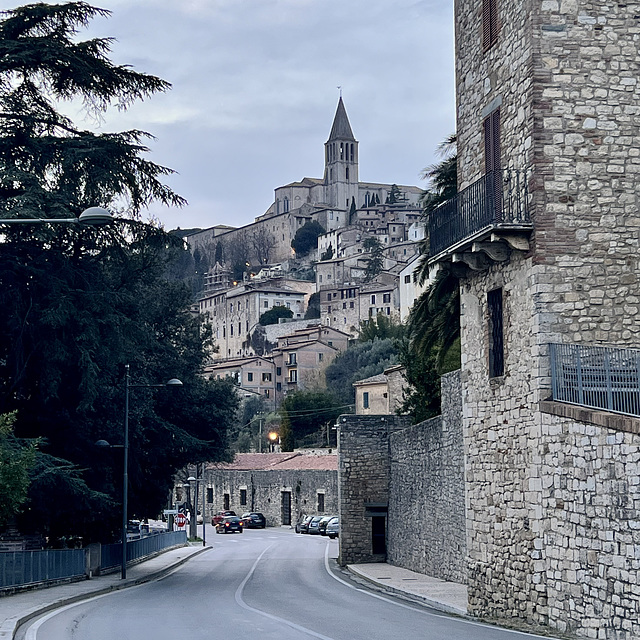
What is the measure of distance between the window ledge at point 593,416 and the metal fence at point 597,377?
0.48 ft

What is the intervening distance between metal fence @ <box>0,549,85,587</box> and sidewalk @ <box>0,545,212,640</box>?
1.28ft

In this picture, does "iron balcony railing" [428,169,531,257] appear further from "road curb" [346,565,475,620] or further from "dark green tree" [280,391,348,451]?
"dark green tree" [280,391,348,451]

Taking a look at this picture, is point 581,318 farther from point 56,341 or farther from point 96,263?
point 96,263

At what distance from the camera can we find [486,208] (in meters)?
17.7

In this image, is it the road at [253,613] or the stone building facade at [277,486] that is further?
the stone building facade at [277,486]

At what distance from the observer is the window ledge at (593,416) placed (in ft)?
44.1

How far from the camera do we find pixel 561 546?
1570 centimetres

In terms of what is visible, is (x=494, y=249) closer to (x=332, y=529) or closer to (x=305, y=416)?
(x=332, y=529)

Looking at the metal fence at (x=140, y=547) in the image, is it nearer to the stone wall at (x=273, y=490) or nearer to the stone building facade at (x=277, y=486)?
the stone building facade at (x=277, y=486)

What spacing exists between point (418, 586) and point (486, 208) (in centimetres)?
1292

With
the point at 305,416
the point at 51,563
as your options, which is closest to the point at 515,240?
the point at 51,563

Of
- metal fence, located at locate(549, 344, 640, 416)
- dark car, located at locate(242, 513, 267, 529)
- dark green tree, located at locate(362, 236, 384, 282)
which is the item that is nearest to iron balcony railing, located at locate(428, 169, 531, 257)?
metal fence, located at locate(549, 344, 640, 416)

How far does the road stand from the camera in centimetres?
1633

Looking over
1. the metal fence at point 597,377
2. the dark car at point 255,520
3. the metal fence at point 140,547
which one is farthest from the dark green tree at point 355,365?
the metal fence at point 597,377
